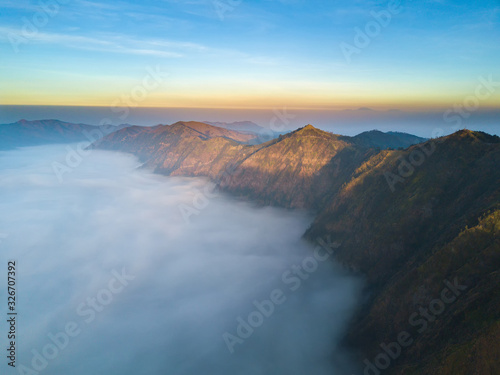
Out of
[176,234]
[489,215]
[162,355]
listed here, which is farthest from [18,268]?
[489,215]

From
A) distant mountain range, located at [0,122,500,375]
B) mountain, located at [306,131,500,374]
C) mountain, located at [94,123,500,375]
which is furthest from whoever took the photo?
mountain, located at [94,123,500,375]

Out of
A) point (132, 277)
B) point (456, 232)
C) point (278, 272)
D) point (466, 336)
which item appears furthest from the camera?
point (132, 277)

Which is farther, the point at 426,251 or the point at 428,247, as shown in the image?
the point at 428,247

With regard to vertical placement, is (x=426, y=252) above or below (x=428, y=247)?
above

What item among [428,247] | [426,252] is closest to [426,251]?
[426,252]

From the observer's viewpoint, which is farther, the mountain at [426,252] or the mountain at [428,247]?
the mountain at [426,252]

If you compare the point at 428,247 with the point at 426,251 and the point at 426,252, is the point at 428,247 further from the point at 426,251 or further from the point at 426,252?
the point at 426,252

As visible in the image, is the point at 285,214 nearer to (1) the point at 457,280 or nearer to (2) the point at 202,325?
(2) the point at 202,325

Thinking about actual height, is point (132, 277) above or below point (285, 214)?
above

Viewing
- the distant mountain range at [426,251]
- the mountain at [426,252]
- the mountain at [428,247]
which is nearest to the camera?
the mountain at [428,247]

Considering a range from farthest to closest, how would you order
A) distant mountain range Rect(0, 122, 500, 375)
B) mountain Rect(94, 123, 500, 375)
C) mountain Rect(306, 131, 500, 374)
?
mountain Rect(94, 123, 500, 375) < distant mountain range Rect(0, 122, 500, 375) < mountain Rect(306, 131, 500, 374)

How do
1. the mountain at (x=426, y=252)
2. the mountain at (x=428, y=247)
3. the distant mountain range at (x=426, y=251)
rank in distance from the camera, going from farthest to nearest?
the mountain at (x=426, y=252) < the distant mountain range at (x=426, y=251) < the mountain at (x=428, y=247)
